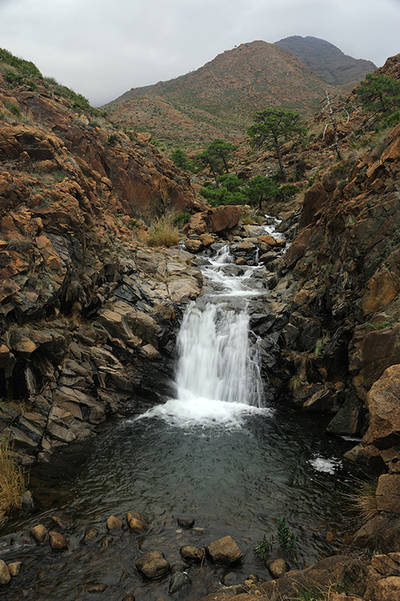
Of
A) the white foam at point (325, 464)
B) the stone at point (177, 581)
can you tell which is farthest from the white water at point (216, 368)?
the stone at point (177, 581)

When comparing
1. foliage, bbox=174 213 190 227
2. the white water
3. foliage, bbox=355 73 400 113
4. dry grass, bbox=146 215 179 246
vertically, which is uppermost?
foliage, bbox=355 73 400 113

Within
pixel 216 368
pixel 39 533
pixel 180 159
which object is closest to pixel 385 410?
pixel 39 533

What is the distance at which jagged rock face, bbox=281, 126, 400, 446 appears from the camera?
797 cm

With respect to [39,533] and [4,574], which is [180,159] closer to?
[39,533]

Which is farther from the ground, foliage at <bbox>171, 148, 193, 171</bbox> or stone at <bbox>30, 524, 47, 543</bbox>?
foliage at <bbox>171, 148, 193, 171</bbox>

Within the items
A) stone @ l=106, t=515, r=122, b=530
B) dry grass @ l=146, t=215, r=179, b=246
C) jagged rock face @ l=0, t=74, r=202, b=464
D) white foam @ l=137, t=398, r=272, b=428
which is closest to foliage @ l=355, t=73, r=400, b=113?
dry grass @ l=146, t=215, r=179, b=246

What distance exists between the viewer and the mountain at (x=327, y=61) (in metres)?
114

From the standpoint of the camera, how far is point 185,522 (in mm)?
5809

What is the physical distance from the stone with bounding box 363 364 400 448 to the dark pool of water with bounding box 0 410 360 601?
1.79m

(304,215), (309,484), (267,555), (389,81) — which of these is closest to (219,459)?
(309,484)

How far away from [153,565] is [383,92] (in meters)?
33.3

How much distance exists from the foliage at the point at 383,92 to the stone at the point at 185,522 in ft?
101

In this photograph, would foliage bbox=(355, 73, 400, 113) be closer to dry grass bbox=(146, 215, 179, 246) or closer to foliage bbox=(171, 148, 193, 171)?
foliage bbox=(171, 148, 193, 171)

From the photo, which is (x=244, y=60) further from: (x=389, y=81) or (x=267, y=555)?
(x=267, y=555)
